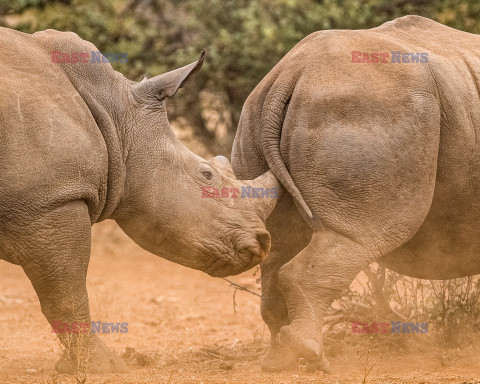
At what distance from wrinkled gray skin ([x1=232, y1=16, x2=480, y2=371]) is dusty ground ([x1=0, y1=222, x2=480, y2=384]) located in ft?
2.03

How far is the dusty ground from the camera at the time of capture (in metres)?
5.93

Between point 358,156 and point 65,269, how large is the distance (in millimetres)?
1976

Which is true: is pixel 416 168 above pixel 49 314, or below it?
above

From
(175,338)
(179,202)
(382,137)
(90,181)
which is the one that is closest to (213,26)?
(175,338)

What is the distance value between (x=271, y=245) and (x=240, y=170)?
59cm

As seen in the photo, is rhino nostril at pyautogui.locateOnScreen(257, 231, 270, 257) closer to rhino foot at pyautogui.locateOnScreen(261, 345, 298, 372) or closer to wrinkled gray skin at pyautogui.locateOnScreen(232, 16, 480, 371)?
wrinkled gray skin at pyautogui.locateOnScreen(232, 16, 480, 371)

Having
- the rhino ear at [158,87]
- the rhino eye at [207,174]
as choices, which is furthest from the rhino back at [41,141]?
the rhino eye at [207,174]

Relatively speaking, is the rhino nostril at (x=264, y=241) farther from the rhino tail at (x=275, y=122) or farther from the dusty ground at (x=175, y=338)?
the dusty ground at (x=175, y=338)

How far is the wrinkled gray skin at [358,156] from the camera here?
227 inches

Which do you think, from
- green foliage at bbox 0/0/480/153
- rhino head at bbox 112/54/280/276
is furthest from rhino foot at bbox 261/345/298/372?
green foliage at bbox 0/0/480/153

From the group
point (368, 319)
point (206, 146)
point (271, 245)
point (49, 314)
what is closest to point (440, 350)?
point (368, 319)

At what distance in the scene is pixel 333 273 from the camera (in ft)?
19.1

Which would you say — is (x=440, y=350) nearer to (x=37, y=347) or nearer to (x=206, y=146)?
(x=37, y=347)

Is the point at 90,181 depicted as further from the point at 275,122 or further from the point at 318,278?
the point at 318,278
